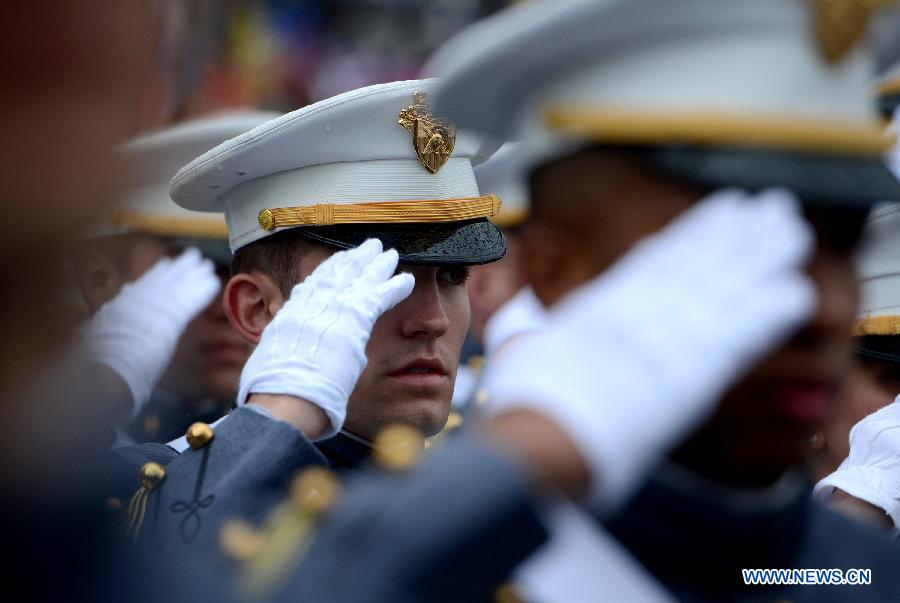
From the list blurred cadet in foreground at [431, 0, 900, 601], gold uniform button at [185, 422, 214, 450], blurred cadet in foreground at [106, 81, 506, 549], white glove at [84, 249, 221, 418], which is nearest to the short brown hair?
blurred cadet in foreground at [106, 81, 506, 549]

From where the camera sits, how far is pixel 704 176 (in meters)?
1.40

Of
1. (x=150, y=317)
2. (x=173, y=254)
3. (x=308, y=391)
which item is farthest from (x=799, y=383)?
(x=173, y=254)

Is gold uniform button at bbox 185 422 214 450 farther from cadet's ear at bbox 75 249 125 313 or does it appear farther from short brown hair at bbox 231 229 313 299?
cadet's ear at bbox 75 249 125 313

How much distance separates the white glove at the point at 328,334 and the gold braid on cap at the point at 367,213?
0.84 feet

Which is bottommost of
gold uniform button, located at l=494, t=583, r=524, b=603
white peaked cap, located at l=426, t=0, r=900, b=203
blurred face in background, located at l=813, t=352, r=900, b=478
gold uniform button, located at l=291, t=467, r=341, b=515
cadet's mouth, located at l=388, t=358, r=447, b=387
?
blurred face in background, located at l=813, t=352, r=900, b=478

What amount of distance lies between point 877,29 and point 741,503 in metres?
0.68

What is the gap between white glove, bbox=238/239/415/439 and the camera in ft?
7.80

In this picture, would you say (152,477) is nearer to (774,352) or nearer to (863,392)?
(774,352)

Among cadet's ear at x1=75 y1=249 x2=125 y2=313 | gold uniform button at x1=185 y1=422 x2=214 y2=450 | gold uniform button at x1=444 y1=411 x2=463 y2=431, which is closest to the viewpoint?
gold uniform button at x1=185 y1=422 x2=214 y2=450

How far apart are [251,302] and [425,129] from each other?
65 centimetres

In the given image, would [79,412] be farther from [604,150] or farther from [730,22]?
[730,22]

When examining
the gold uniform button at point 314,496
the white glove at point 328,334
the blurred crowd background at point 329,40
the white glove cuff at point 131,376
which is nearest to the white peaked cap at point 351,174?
the white glove at point 328,334

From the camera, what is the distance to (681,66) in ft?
4.77

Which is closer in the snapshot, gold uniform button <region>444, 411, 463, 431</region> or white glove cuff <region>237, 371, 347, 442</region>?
white glove cuff <region>237, 371, 347, 442</region>
